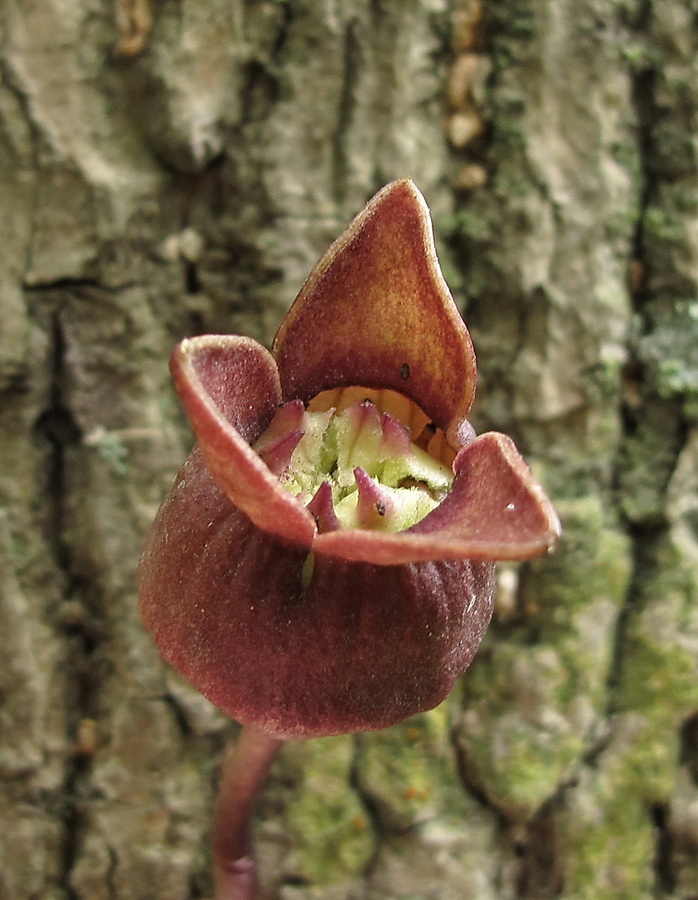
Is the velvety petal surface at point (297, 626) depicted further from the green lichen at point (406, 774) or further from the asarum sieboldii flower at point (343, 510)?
the green lichen at point (406, 774)

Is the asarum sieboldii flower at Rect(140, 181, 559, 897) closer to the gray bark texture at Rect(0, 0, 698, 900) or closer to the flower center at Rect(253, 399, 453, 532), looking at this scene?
the flower center at Rect(253, 399, 453, 532)

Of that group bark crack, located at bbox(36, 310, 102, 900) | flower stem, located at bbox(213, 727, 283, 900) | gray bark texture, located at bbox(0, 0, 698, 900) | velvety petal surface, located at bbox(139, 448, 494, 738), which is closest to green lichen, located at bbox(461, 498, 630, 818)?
gray bark texture, located at bbox(0, 0, 698, 900)

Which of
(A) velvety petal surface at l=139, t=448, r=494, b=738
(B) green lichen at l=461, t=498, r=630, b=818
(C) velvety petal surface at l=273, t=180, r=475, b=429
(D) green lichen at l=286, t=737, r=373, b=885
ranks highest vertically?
(C) velvety petal surface at l=273, t=180, r=475, b=429

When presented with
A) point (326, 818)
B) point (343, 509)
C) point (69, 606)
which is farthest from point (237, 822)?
point (343, 509)

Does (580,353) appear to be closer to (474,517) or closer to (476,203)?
(476,203)

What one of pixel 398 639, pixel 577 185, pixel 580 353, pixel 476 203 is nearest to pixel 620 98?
pixel 577 185

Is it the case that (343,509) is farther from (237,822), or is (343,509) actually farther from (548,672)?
(548,672)
